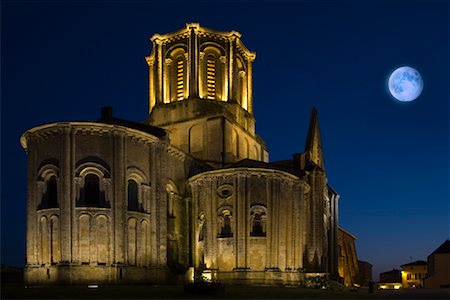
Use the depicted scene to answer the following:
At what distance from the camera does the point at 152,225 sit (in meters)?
34.9

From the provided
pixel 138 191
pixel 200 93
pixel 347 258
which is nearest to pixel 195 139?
pixel 200 93

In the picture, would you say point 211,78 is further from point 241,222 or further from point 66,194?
point 66,194

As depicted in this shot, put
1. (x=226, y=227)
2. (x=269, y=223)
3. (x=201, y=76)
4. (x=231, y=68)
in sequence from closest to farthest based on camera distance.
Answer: (x=269, y=223) → (x=226, y=227) → (x=201, y=76) → (x=231, y=68)

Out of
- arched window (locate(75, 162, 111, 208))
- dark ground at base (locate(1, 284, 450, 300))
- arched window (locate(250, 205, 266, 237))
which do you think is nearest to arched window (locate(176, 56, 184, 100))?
arched window (locate(250, 205, 266, 237))

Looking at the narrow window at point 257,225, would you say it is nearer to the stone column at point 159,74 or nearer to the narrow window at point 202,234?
the narrow window at point 202,234

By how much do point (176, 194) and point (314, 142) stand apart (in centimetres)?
1659

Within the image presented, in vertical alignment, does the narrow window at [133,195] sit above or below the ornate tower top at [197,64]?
below

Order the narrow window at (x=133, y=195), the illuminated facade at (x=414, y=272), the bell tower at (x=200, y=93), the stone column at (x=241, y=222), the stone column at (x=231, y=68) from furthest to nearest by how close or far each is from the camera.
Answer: the illuminated facade at (x=414, y=272), the stone column at (x=231, y=68), the bell tower at (x=200, y=93), the stone column at (x=241, y=222), the narrow window at (x=133, y=195)

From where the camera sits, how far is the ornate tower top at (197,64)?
47.6 metres

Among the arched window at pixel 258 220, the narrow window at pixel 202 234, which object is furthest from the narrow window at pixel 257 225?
the narrow window at pixel 202 234

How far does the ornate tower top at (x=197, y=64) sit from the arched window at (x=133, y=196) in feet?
45.9

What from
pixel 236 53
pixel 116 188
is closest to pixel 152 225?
pixel 116 188

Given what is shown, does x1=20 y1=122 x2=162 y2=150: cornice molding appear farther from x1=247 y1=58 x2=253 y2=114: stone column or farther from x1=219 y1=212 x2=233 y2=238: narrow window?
x1=247 y1=58 x2=253 y2=114: stone column

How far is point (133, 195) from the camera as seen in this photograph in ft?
115
